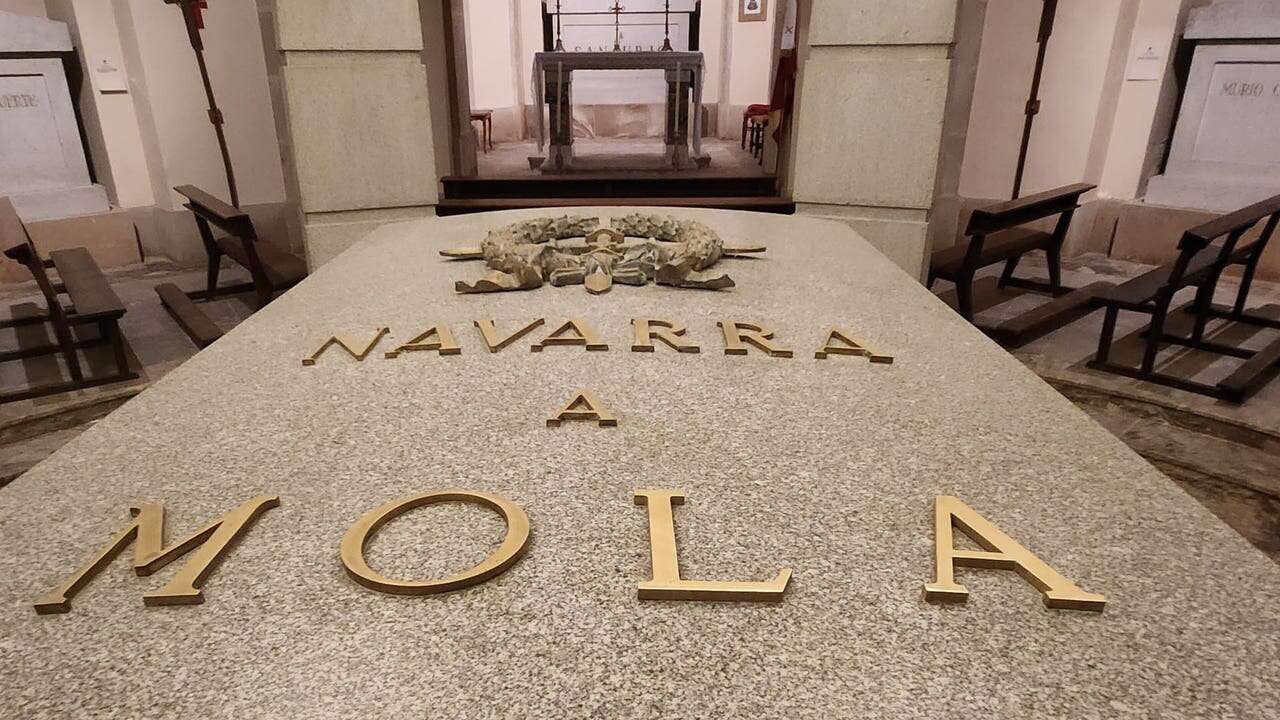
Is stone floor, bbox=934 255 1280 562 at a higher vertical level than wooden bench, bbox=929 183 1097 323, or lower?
lower

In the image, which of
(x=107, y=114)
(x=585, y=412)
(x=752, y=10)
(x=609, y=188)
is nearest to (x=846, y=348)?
(x=585, y=412)

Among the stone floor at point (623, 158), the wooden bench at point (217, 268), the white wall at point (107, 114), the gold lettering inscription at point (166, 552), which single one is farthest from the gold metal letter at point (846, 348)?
the white wall at point (107, 114)

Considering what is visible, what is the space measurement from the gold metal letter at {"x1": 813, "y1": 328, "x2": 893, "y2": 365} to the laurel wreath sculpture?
55 centimetres

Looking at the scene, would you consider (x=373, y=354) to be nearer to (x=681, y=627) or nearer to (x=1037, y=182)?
(x=681, y=627)

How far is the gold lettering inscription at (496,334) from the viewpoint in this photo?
6.55 ft

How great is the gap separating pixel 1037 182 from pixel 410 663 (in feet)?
23.0

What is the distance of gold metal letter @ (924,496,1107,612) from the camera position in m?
1.03

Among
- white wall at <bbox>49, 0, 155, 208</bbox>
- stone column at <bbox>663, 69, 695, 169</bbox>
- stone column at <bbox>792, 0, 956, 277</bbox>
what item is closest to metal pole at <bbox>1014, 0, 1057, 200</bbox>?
stone column at <bbox>792, 0, 956, 277</bbox>

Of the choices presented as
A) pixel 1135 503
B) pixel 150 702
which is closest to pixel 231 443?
pixel 150 702

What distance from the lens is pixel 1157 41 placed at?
19.5ft

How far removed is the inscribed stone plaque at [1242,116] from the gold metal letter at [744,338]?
19.5 ft

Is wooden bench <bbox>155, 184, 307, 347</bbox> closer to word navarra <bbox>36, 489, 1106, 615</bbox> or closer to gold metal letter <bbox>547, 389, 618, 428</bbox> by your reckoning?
gold metal letter <bbox>547, 389, 618, 428</bbox>

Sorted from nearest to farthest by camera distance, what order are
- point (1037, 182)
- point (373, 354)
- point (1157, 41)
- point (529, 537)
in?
point (529, 537)
point (373, 354)
point (1157, 41)
point (1037, 182)

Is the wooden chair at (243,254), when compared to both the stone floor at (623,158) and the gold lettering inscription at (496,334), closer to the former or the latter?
the stone floor at (623,158)
